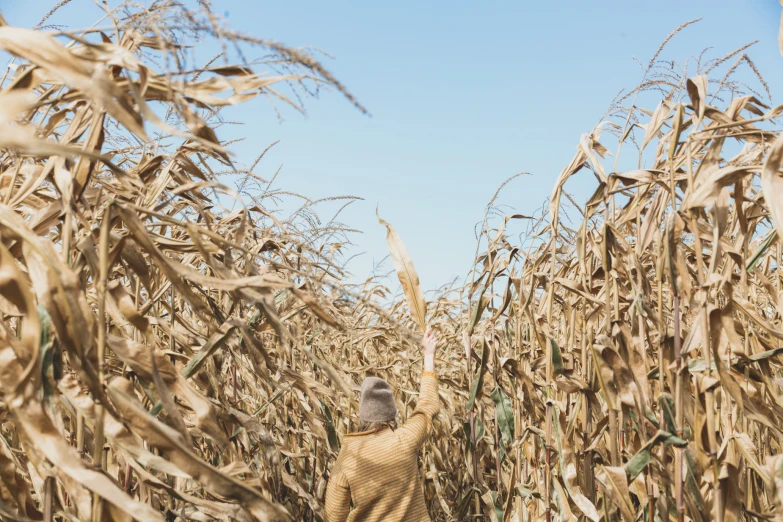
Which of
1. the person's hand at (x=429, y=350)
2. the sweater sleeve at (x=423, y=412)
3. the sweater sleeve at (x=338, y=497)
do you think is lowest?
the sweater sleeve at (x=338, y=497)

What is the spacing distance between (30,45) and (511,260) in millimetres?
2203

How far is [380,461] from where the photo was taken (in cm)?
322

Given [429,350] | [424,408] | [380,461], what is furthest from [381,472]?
[429,350]

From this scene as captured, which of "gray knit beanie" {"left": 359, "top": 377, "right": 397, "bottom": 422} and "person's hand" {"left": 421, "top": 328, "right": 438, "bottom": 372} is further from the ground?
"person's hand" {"left": 421, "top": 328, "right": 438, "bottom": 372}

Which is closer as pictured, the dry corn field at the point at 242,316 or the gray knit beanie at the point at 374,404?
the dry corn field at the point at 242,316

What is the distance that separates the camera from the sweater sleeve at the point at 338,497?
3244 mm

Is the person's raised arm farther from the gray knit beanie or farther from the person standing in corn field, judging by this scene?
the gray knit beanie

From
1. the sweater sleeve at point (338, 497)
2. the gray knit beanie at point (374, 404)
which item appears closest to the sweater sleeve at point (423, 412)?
the gray knit beanie at point (374, 404)

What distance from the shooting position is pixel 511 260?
304 cm

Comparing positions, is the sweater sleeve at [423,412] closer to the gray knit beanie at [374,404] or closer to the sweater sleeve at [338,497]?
the gray knit beanie at [374,404]

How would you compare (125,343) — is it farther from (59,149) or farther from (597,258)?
(597,258)

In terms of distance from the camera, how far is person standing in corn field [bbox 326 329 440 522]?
3.22m

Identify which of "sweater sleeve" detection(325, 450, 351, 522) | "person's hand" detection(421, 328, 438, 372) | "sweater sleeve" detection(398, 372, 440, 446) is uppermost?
"person's hand" detection(421, 328, 438, 372)

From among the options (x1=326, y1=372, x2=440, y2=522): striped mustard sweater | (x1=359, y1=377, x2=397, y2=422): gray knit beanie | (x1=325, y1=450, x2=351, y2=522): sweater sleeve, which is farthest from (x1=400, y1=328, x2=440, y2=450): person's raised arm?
(x1=325, y1=450, x2=351, y2=522): sweater sleeve
